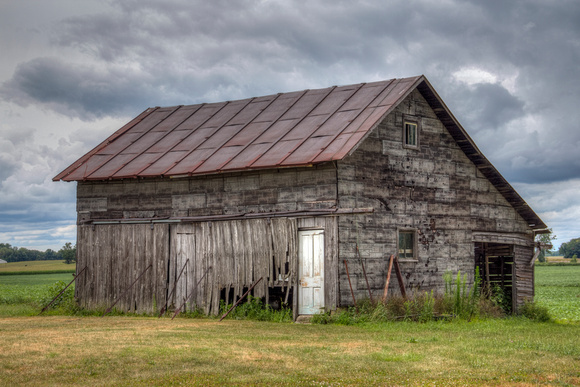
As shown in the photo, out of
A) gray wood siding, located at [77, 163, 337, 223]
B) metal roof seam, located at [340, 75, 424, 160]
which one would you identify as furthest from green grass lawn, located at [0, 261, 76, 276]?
metal roof seam, located at [340, 75, 424, 160]

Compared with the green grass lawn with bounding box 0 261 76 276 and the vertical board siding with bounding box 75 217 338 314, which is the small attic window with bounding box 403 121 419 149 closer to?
the vertical board siding with bounding box 75 217 338 314

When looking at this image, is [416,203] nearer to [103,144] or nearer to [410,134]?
[410,134]

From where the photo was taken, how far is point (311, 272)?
1992cm

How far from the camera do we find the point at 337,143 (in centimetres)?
2003

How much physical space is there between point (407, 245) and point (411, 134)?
3470 millimetres

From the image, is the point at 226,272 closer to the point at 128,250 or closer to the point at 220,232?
the point at 220,232

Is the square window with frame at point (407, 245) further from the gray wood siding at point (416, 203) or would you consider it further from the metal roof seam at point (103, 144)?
the metal roof seam at point (103, 144)

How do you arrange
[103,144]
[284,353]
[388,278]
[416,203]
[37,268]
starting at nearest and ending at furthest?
[284,353]
[388,278]
[416,203]
[103,144]
[37,268]

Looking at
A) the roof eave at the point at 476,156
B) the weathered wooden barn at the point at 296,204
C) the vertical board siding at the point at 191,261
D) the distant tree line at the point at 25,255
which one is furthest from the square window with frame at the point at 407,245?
the distant tree line at the point at 25,255

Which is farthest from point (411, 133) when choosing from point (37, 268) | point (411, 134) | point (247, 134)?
point (37, 268)

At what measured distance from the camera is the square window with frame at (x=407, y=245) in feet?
71.4

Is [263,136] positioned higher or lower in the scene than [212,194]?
higher

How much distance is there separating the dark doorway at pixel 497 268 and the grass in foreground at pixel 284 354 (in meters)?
7.37

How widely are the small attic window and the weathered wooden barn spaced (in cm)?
6
